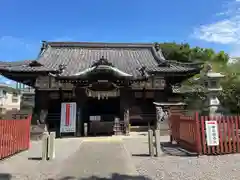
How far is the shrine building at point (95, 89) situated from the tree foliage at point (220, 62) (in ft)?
12.2

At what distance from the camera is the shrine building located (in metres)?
16.4

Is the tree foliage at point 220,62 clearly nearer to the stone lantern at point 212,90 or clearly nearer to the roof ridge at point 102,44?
the stone lantern at point 212,90

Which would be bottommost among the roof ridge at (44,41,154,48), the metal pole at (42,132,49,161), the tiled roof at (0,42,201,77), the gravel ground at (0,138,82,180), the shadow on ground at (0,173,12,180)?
the gravel ground at (0,138,82,180)

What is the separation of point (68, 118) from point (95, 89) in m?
2.99

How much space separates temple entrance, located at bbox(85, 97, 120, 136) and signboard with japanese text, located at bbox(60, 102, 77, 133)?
1.49 meters

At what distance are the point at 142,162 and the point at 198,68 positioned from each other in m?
12.8

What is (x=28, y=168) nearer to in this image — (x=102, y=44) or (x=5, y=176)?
(x=5, y=176)

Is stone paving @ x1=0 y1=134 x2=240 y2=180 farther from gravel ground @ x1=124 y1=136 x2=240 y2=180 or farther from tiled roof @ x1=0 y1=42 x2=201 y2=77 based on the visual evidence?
tiled roof @ x1=0 y1=42 x2=201 y2=77

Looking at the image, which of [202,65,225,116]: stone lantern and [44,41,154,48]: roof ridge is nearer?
[202,65,225,116]: stone lantern

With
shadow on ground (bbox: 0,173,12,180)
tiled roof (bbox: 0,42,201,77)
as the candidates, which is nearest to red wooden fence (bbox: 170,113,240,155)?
shadow on ground (bbox: 0,173,12,180)

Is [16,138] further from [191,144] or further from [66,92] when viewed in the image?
[66,92]

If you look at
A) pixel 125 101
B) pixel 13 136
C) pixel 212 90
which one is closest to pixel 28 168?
pixel 13 136

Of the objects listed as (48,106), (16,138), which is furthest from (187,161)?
(48,106)

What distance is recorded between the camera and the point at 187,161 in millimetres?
6930
